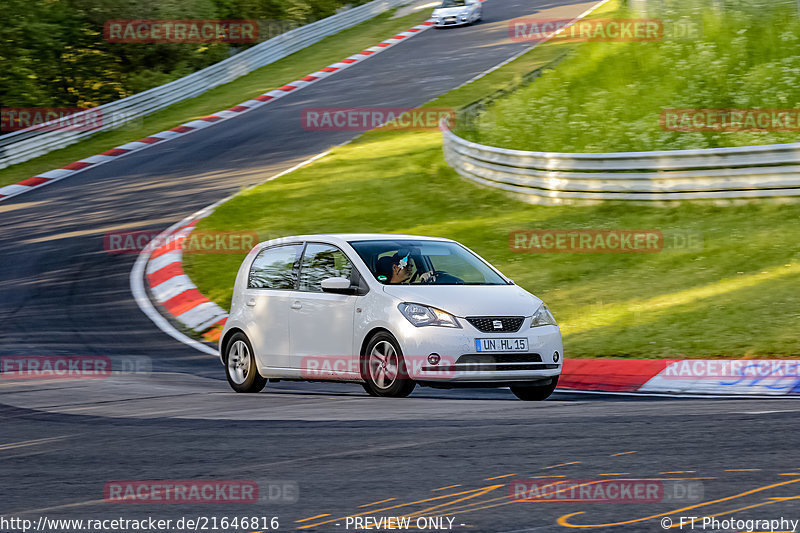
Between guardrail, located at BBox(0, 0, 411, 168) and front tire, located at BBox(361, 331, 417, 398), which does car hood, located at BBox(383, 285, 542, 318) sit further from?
guardrail, located at BBox(0, 0, 411, 168)

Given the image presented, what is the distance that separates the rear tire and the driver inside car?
1.32 m

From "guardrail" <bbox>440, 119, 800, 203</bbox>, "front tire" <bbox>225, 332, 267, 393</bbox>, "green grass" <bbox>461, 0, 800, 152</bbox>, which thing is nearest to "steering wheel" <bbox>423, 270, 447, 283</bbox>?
"front tire" <bbox>225, 332, 267, 393</bbox>

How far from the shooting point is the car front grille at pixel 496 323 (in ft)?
31.0

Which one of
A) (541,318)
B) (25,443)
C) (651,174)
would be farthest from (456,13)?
(25,443)

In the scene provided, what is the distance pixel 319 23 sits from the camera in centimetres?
4219

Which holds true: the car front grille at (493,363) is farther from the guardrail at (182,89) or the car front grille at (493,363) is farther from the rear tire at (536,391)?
the guardrail at (182,89)

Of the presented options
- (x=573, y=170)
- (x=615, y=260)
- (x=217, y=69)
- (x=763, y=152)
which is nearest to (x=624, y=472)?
(x=615, y=260)

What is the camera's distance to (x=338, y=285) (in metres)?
10.0

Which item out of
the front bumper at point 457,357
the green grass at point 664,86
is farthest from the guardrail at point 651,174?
the front bumper at point 457,357

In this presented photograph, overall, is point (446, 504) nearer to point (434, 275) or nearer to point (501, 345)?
point (501, 345)

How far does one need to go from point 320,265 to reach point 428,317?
169cm

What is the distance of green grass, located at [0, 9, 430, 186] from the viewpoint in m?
28.6

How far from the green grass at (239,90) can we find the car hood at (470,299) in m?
19.3

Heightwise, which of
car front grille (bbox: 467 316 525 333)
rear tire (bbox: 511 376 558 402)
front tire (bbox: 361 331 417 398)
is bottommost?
rear tire (bbox: 511 376 558 402)
